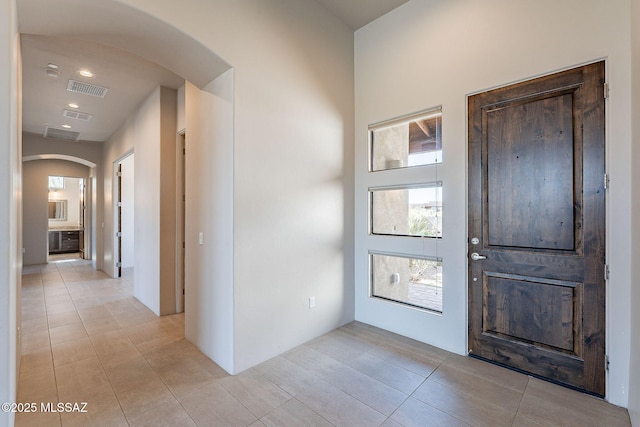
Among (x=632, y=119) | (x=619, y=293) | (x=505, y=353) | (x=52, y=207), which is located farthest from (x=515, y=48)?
(x=52, y=207)

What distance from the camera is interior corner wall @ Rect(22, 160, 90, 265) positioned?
770 centimetres

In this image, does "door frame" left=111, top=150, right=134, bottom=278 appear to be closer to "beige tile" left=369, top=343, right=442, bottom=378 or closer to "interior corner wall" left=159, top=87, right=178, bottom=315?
"interior corner wall" left=159, top=87, right=178, bottom=315

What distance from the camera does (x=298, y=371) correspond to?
8.32ft

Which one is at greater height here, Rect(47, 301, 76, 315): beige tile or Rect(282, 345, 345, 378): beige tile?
Rect(282, 345, 345, 378): beige tile

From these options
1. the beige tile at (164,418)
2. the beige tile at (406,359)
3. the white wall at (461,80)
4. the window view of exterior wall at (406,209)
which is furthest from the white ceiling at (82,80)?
the beige tile at (406,359)

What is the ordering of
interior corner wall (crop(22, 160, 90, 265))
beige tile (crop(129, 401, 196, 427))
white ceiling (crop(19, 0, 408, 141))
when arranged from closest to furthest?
beige tile (crop(129, 401, 196, 427)) → white ceiling (crop(19, 0, 408, 141)) → interior corner wall (crop(22, 160, 90, 265))

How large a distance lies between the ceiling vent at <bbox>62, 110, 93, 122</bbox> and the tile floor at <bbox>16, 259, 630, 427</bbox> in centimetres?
371

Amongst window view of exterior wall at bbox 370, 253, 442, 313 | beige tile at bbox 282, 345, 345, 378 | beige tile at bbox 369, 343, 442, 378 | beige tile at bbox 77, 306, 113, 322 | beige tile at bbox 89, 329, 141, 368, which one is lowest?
beige tile at bbox 77, 306, 113, 322

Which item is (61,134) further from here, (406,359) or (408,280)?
(406,359)

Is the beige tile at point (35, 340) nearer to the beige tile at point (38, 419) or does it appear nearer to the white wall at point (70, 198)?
the beige tile at point (38, 419)

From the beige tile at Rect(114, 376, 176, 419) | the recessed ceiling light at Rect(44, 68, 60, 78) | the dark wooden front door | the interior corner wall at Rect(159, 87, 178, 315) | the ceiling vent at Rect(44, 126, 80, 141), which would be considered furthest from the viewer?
the ceiling vent at Rect(44, 126, 80, 141)

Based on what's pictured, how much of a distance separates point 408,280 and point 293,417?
188 cm

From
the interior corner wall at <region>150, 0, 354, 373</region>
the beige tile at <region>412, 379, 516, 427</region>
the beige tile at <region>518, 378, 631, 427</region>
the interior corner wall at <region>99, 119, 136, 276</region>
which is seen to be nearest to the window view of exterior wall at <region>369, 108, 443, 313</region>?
the interior corner wall at <region>150, 0, 354, 373</region>

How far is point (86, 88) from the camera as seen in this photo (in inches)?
166
